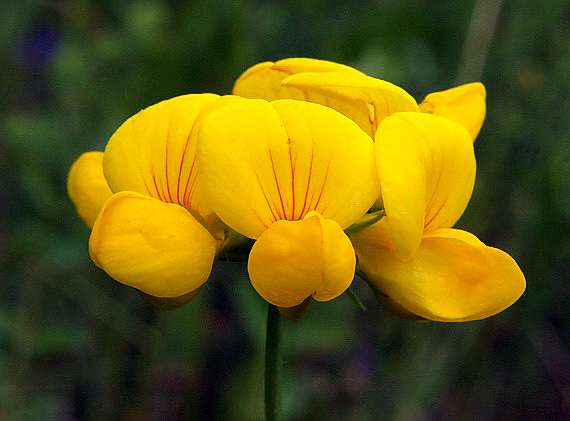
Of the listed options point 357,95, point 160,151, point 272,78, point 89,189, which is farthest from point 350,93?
point 89,189

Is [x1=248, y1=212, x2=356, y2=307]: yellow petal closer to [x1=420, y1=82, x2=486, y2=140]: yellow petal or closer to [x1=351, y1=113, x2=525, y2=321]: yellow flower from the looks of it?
[x1=351, y1=113, x2=525, y2=321]: yellow flower

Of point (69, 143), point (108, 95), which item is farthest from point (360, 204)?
point (108, 95)

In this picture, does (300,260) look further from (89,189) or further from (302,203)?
(89,189)

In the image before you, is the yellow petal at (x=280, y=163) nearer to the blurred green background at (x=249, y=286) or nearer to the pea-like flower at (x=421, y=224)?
Answer: the pea-like flower at (x=421, y=224)

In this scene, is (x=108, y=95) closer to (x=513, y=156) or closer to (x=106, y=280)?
(x=106, y=280)

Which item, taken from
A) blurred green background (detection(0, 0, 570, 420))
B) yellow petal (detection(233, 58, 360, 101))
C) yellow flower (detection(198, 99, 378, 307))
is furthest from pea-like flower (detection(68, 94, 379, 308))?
blurred green background (detection(0, 0, 570, 420))

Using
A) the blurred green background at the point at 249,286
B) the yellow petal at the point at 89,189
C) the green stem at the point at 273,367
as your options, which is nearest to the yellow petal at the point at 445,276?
A: the green stem at the point at 273,367
